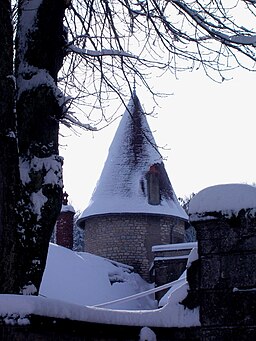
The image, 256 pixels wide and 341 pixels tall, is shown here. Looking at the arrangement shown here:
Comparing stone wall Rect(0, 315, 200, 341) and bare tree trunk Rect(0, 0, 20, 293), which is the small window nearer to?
stone wall Rect(0, 315, 200, 341)

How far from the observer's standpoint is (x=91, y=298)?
687 inches

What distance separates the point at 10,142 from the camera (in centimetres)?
443

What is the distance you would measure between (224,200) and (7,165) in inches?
65.5

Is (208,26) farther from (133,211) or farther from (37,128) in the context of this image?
(133,211)

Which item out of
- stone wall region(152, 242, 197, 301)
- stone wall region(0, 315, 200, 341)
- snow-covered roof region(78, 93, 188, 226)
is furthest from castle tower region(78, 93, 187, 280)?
stone wall region(0, 315, 200, 341)

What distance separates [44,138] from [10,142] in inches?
30.9

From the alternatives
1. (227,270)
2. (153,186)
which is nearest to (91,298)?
(153,186)

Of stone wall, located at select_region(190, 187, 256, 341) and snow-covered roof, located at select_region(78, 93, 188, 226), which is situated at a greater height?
snow-covered roof, located at select_region(78, 93, 188, 226)

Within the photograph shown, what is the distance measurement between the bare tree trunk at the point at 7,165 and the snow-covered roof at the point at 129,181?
18.2m

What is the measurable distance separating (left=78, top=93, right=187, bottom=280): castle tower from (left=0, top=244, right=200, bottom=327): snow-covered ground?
1.11 m

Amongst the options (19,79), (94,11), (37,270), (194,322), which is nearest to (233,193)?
(194,322)

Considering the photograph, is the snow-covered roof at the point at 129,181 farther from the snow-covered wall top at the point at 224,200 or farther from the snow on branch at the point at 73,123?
the snow-covered wall top at the point at 224,200

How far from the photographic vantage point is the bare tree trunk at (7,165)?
168 inches

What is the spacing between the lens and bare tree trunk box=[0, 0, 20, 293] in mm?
4273
